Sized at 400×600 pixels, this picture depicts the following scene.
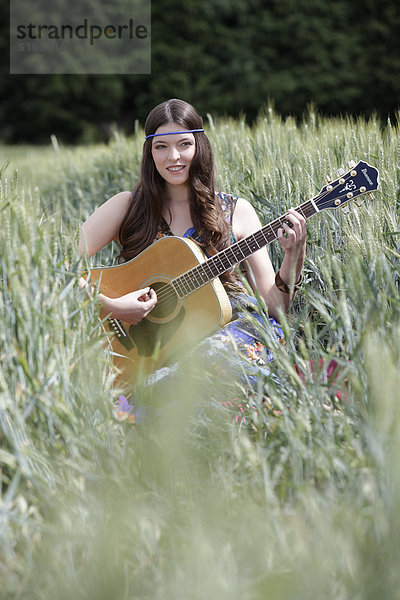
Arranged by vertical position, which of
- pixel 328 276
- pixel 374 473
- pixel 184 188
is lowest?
pixel 374 473

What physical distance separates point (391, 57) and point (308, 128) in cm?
971

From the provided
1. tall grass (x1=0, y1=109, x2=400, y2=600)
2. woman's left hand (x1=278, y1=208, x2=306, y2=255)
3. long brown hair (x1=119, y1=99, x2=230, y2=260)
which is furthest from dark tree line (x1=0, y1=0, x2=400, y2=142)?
tall grass (x1=0, y1=109, x2=400, y2=600)

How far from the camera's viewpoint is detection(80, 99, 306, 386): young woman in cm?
212

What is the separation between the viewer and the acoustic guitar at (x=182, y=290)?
1922 millimetres

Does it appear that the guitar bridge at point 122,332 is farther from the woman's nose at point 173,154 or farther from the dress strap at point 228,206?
the woman's nose at point 173,154

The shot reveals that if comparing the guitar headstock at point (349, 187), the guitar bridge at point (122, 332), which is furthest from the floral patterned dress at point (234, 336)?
Answer: the guitar headstock at point (349, 187)

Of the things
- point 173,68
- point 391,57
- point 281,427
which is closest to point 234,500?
point 281,427

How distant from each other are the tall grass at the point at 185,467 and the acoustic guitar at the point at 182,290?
37 cm

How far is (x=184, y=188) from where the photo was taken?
2.25 m

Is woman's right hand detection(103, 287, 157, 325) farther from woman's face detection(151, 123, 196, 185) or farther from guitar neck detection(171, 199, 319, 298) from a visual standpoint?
woman's face detection(151, 123, 196, 185)

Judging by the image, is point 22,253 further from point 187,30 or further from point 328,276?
point 187,30

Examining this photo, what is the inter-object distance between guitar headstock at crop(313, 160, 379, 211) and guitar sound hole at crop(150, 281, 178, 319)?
555mm

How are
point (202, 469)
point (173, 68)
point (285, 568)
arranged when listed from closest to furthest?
1. point (285, 568)
2. point (202, 469)
3. point (173, 68)

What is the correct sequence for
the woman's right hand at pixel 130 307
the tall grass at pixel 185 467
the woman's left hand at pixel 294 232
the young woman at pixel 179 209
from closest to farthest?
the tall grass at pixel 185 467
the woman's left hand at pixel 294 232
the woman's right hand at pixel 130 307
the young woman at pixel 179 209
